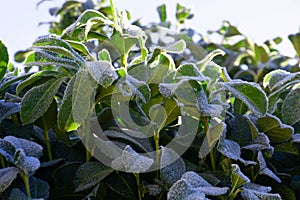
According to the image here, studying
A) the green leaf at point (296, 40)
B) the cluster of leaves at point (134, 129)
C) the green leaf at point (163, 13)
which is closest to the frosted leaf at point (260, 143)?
the cluster of leaves at point (134, 129)

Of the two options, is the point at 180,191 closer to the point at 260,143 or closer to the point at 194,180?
the point at 194,180

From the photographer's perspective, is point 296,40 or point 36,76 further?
point 296,40

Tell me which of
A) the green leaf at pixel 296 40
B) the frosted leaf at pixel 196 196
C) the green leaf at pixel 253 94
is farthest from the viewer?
the green leaf at pixel 296 40

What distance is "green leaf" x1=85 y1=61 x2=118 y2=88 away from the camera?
54 centimetres

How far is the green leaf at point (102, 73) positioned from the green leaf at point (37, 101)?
0.08m

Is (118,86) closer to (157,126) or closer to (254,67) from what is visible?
(157,126)

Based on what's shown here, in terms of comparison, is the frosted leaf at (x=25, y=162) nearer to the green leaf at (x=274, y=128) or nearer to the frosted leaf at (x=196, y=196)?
the frosted leaf at (x=196, y=196)

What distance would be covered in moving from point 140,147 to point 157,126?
0.03 m

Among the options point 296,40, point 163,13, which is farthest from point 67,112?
point 163,13

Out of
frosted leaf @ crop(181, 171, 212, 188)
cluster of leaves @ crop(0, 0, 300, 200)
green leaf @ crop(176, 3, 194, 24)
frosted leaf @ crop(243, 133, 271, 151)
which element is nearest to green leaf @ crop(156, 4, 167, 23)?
green leaf @ crop(176, 3, 194, 24)

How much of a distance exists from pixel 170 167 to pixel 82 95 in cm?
13

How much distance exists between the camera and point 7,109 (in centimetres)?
64

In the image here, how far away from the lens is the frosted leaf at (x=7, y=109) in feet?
2.07

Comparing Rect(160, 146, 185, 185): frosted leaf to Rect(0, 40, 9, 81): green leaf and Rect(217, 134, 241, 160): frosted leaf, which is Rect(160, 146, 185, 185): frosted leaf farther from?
Rect(0, 40, 9, 81): green leaf
